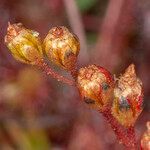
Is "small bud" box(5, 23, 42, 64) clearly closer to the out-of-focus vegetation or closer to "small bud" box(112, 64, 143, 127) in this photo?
"small bud" box(112, 64, 143, 127)

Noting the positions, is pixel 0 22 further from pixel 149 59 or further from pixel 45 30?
pixel 149 59

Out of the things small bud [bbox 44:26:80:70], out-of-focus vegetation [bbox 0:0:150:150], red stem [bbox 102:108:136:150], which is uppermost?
out-of-focus vegetation [bbox 0:0:150:150]

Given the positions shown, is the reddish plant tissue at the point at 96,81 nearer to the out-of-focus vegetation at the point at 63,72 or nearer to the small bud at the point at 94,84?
the small bud at the point at 94,84

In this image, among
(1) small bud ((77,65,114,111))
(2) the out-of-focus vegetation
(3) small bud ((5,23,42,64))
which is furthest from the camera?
(2) the out-of-focus vegetation

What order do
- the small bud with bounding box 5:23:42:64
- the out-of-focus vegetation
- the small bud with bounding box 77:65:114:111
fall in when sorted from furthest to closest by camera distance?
the out-of-focus vegetation → the small bud with bounding box 5:23:42:64 → the small bud with bounding box 77:65:114:111

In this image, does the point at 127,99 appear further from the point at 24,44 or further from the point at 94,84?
the point at 24,44

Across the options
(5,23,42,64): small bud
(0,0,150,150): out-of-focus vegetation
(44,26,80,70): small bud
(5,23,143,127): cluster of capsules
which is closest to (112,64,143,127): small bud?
(5,23,143,127): cluster of capsules

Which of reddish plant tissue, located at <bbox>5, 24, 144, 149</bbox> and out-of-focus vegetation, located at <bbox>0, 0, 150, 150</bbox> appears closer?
reddish plant tissue, located at <bbox>5, 24, 144, 149</bbox>

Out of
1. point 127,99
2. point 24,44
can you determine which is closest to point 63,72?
point 24,44

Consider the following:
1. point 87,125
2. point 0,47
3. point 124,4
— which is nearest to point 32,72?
point 0,47
